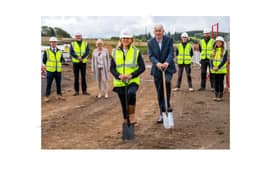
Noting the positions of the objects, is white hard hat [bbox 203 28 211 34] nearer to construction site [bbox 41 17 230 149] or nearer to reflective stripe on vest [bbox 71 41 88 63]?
construction site [bbox 41 17 230 149]

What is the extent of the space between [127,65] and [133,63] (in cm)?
10

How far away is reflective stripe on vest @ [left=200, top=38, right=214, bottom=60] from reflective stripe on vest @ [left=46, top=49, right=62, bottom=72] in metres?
2.42

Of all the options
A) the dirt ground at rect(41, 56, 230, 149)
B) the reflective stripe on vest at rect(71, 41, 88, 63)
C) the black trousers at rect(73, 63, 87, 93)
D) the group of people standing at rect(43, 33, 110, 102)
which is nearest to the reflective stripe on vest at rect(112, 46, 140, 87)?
the dirt ground at rect(41, 56, 230, 149)

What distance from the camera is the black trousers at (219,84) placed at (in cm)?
733

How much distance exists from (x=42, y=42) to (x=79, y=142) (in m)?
1.69

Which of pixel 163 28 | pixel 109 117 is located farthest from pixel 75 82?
pixel 163 28

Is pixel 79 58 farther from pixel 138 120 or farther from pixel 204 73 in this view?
pixel 204 73

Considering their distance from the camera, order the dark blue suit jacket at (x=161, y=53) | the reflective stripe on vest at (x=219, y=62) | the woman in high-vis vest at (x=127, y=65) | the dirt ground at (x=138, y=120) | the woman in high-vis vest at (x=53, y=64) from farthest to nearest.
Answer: the reflective stripe on vest at (x=219, y=62) → the woman in high-vis vest at (x=53, y=64) → the dark blue suit jacket at (x=161, y=53) → the dirt ground at (x=138, y=120) → the woman in high-vis vest at (x=127, y=65)

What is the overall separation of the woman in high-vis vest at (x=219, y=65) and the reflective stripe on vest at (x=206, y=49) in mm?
82

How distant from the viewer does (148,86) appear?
23.4 ft

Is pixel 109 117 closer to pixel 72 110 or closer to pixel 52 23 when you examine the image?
pixel 72 110

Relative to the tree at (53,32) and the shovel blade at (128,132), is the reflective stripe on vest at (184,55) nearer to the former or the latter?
the shovel blade at (128,132)

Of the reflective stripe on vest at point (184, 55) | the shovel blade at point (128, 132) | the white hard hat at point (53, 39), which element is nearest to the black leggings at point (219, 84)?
the reflective stripe on vest at point (184, 55)

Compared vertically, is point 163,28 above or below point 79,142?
above
